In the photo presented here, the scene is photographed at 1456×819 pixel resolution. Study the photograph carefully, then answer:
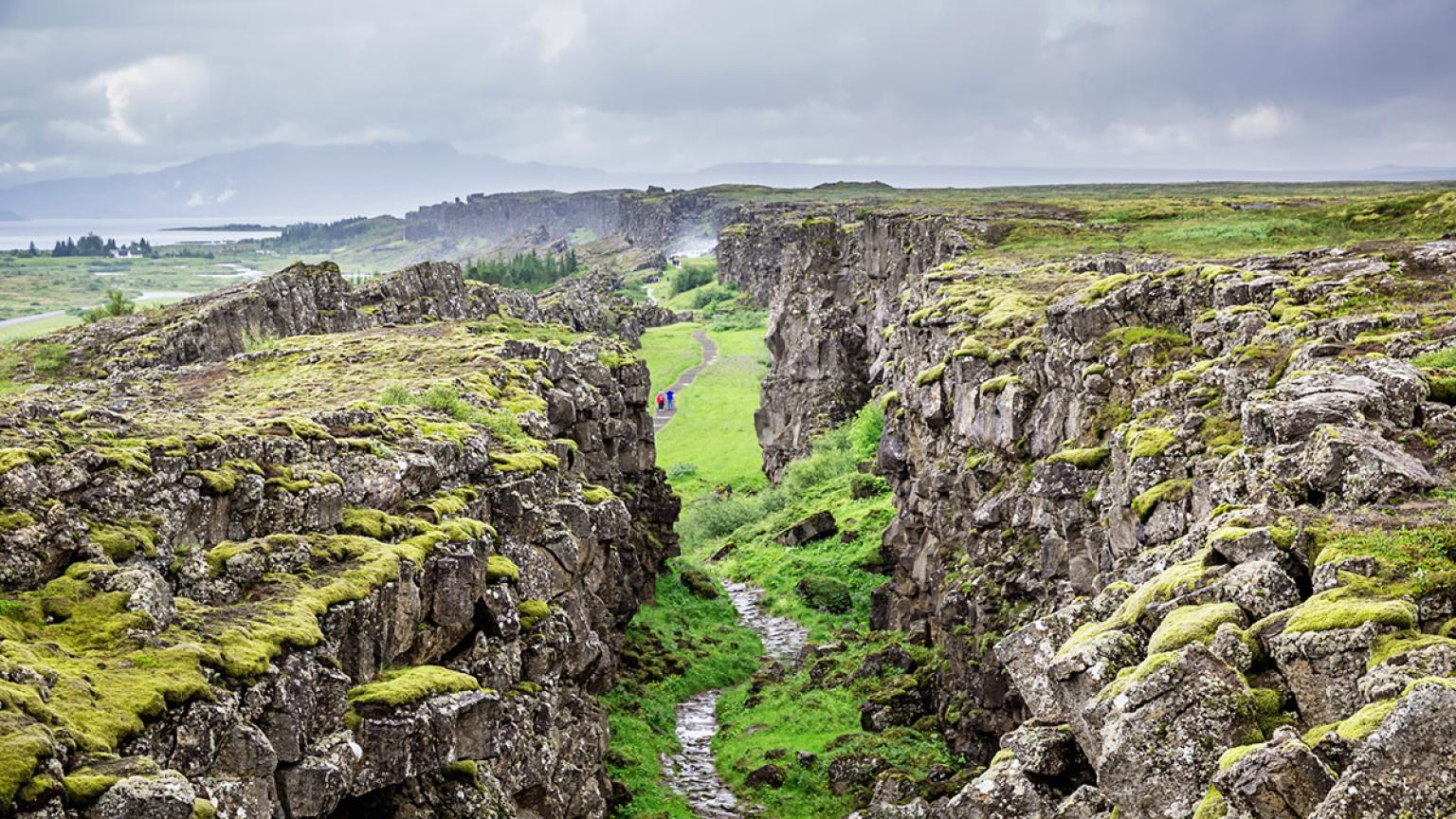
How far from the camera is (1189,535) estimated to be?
96.5ft

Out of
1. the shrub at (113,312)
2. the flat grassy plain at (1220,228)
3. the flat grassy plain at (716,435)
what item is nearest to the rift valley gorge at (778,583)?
the flat grassy plain at (1220,228)

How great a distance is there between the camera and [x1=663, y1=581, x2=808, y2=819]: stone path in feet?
162

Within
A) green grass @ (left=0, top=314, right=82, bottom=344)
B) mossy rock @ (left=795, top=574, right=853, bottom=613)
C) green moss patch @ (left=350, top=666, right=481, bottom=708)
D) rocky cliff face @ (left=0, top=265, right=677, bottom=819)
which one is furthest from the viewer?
green grass @ (left=0, top=314, right=82, bottom=344)

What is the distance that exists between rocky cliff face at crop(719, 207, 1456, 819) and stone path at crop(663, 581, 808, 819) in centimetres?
790

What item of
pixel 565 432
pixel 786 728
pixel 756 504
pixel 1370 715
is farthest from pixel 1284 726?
pixel 756 504

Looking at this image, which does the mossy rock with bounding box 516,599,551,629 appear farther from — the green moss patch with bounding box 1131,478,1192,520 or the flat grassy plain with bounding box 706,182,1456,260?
the flat grassy plain with bounding box 706,182,1456,260

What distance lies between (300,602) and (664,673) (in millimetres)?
38079

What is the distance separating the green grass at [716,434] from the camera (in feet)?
456

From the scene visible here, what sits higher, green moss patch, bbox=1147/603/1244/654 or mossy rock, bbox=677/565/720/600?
green moss patch, bbox=1147/603/1244/654

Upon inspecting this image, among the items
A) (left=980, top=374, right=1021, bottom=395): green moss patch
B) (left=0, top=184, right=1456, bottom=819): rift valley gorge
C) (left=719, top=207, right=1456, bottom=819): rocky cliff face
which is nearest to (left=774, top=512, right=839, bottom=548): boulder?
(left=0, top=184, right=1456, bottom=819): rift valley gorge

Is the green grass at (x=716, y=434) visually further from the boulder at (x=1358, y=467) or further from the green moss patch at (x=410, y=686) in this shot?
the boulder at (x=1358, y=467)

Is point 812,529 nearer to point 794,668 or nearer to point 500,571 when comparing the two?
point 794,668

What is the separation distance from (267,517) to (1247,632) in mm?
26129

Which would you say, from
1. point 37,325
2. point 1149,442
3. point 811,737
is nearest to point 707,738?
point 811,737
